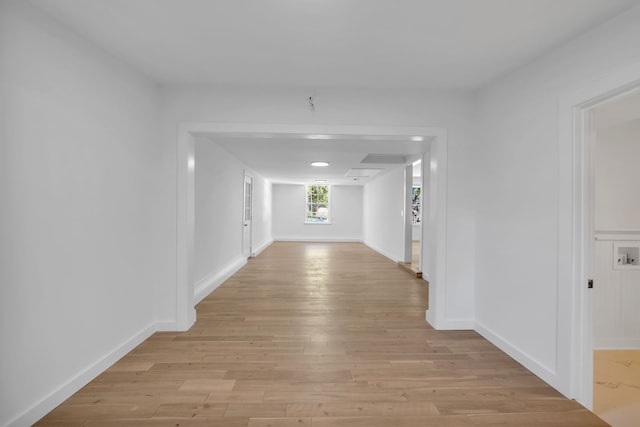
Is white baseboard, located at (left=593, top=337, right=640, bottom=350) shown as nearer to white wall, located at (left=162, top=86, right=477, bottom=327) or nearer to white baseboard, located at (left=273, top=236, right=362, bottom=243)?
white wall, located at (left=162, top=86, right=477, bottom=327)

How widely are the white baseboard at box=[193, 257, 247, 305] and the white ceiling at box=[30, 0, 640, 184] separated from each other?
101 inches

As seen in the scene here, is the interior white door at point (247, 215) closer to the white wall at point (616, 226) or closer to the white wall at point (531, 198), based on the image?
the white wall at point (531, 198)

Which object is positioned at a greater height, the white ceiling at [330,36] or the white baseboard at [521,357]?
the white ceiling at [330,36]

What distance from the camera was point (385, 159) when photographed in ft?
21.5

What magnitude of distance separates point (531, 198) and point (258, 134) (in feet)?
8.23

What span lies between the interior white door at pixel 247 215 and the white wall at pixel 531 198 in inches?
206

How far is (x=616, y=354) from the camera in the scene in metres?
2.99

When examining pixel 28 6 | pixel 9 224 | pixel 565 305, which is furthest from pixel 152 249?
pixel 565 305

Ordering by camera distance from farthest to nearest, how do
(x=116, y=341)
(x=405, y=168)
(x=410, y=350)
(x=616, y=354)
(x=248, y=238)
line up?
(x=248, y=238) < (x=405, y=168) < (x=616, y=354) < (x=410, y=350) < (x=116, y=341)

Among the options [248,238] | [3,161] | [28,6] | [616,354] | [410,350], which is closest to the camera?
[3,161]

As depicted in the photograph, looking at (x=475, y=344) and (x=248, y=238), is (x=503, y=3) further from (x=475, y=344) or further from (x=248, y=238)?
(x=248, y=238)

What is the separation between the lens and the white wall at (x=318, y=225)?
1234 centimetres

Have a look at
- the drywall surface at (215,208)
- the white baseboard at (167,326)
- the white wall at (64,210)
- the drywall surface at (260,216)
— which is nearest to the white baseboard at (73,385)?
the white wall at (64,210)

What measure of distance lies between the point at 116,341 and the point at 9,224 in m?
1.33
